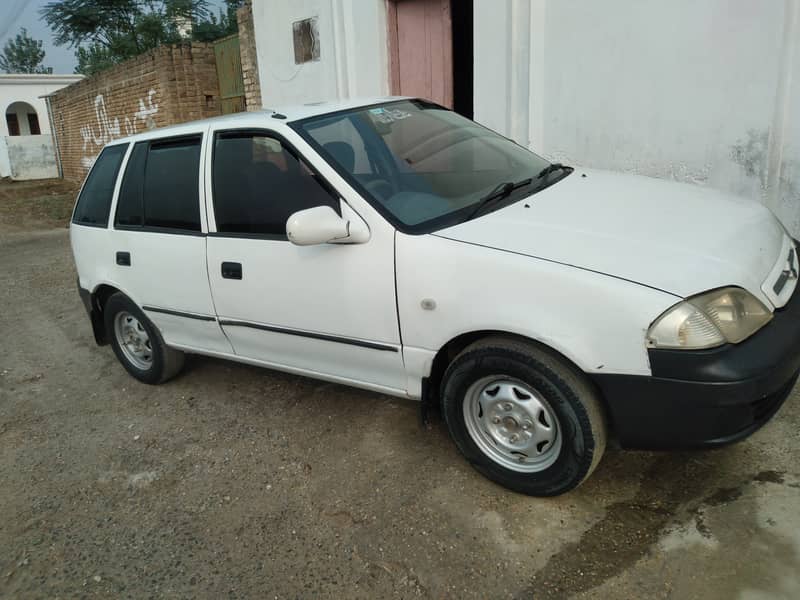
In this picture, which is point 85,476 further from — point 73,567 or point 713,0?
point 713,0

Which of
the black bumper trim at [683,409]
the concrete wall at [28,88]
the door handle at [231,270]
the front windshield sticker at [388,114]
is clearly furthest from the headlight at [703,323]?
the concrete wall at [28,88]

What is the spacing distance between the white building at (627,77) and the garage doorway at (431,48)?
0.6 inches

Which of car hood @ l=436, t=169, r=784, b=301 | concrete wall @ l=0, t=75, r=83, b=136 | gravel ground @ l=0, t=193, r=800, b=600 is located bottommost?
gravel ground @ l=0, t=193, r=800, b=600

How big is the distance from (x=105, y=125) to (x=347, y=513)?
50.7 feet

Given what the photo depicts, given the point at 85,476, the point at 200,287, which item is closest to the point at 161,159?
the point at 200,287

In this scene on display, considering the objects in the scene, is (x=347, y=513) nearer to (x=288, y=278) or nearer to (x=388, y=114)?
(x=288, y=278)

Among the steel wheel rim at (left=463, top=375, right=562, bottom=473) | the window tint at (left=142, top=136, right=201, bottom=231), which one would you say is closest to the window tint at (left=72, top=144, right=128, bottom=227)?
the window tint at (left=142, top=136, right=201, bottom=231)

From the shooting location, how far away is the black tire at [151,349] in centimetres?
420

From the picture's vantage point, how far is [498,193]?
3.08m

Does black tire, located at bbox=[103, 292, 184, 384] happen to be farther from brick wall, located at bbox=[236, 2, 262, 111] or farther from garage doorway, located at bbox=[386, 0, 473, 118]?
brick wall, located at bbox=[236, 2, 262, 111]

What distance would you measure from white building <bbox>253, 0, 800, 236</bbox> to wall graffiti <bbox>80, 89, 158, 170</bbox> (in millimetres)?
6604

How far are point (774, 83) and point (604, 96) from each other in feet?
4.43

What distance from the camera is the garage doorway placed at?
7.19 metres

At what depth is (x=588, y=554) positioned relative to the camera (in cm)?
249
